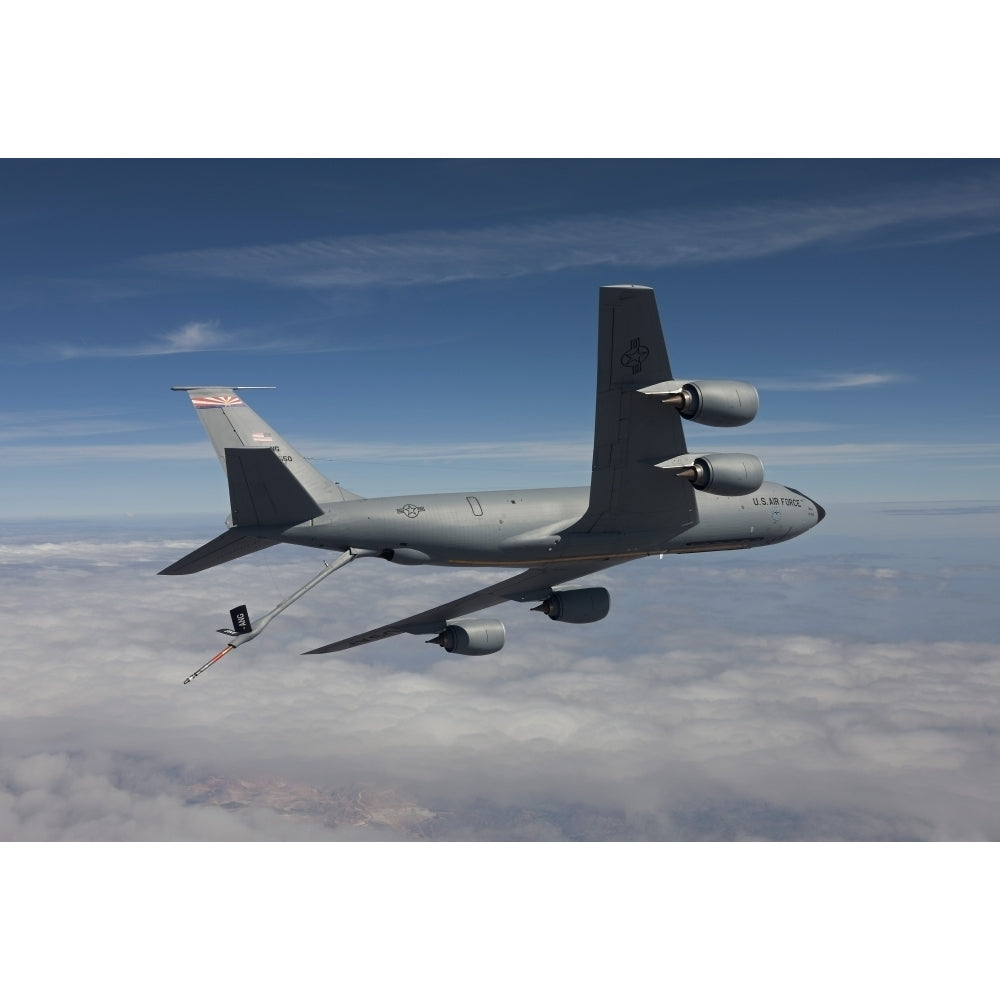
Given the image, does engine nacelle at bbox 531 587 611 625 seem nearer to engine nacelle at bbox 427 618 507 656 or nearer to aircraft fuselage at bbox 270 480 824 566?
engine nacelle at bbox 427 618 507 656

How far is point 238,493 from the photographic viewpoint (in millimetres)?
24312

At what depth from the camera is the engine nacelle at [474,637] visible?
33.6 meters

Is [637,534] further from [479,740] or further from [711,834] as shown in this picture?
[479,740]

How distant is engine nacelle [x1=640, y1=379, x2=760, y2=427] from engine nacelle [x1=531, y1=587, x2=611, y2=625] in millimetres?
13098

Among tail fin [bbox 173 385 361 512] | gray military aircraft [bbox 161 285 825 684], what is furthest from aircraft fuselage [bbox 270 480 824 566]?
tail fin [bbox 173 385 361 512]

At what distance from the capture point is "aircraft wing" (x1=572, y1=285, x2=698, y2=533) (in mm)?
21062

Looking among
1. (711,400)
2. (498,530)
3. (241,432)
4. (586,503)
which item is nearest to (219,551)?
(241,432)

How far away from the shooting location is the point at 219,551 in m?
25.9

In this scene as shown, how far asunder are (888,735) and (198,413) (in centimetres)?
15705

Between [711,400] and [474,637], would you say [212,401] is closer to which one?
[474,637]

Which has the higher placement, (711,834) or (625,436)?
(625,436)

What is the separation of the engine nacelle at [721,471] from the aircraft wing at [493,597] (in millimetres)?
8452

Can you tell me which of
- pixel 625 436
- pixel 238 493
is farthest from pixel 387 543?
pixel 625 436

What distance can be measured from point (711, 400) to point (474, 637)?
52.0ft
